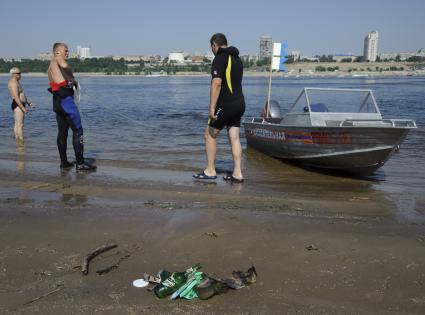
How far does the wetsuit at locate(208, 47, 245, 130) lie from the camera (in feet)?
21.3

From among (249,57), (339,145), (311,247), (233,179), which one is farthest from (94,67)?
(311,247)

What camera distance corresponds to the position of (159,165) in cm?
890

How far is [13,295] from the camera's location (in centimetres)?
322

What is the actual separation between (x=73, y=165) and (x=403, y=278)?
6.26 metres

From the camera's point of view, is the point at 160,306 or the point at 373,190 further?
the point at 373,190

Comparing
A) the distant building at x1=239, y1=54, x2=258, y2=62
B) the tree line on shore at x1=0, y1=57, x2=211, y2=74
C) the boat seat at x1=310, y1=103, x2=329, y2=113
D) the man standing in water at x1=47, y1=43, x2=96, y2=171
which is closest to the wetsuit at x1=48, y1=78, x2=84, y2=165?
the man standing in water at x1=47, y1=43, x2=96, y2=171

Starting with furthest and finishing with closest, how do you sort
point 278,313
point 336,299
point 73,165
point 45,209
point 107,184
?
Result: point 73,165 < point 107,184 < point 45,209 < point 336,299 < point 278,313

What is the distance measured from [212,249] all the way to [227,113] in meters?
3.05

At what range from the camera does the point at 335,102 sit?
30.3 ft

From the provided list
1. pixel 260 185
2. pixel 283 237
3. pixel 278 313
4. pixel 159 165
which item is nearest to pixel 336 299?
pixel 278 313

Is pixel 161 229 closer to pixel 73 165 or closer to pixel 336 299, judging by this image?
pixel 336 299

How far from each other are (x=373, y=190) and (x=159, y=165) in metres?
3.99

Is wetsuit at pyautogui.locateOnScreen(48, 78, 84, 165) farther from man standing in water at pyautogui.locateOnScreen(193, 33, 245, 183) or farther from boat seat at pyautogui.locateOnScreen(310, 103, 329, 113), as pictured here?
boat seat at pyautogui.locateOnScreen(310, 103, 329, 113)

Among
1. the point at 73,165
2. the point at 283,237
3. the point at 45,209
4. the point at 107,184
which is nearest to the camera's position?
the point at 283,237
